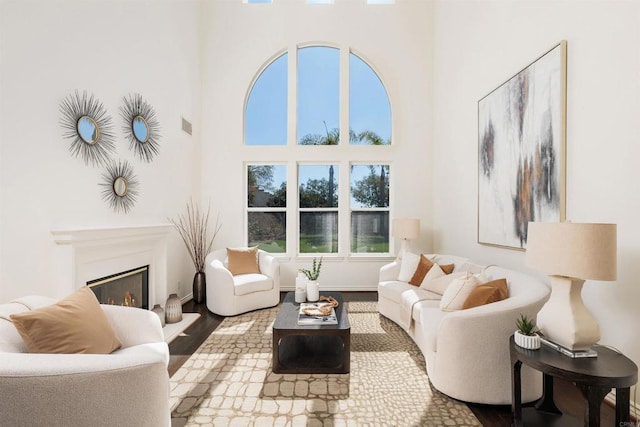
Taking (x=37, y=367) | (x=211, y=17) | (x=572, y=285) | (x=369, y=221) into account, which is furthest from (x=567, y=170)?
(x=211, y=17)

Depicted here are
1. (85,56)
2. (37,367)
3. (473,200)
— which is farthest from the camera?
(473,200)

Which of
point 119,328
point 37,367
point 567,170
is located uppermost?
point 567,170

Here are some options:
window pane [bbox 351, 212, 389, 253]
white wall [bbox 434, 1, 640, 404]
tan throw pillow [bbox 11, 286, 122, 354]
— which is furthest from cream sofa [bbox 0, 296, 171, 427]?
window pane [bbox 351, 212, 389, 253]

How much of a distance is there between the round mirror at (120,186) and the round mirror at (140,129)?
22.6 inches

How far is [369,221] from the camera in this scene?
5.23 meters

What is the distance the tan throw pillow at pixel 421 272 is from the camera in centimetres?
361

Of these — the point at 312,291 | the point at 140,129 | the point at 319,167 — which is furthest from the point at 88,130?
the point at 319,167

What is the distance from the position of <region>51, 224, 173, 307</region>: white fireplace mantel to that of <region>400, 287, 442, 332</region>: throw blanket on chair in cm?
287

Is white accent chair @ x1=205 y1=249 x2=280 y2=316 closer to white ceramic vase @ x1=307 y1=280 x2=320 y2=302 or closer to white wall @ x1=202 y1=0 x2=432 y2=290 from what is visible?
white wall @ x1=202 y1=0 x2=432 y2=290

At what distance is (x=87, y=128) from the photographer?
2.68m

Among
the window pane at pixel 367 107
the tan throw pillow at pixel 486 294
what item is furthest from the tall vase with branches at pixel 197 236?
the tan throw pillow at pixel 486 294

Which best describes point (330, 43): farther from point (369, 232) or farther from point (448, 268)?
point (448, 268)

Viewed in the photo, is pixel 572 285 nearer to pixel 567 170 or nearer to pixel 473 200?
pixel 567 170

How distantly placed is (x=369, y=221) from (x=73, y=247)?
400 centimetres
